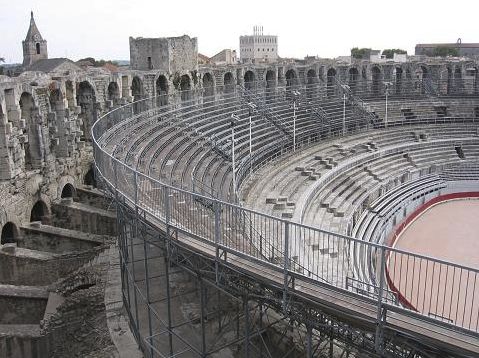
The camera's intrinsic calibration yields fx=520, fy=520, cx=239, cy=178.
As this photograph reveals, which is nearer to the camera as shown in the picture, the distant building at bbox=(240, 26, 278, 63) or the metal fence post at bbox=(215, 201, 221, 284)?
the metal fence post at bbox=(215, 201, 221, 284)

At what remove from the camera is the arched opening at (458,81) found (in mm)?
45312

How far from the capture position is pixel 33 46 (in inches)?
2689

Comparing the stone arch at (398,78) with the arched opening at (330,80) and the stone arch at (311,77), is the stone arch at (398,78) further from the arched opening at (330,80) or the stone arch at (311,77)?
the stone arch at (311,77)

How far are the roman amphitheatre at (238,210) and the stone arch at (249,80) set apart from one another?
0.13 m

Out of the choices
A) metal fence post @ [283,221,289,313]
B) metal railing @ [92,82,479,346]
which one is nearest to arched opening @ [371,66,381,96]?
metal railing @ [92,82,479,346]

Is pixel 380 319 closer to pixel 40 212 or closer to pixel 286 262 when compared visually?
pixel 286 262

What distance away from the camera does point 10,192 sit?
1905 cm

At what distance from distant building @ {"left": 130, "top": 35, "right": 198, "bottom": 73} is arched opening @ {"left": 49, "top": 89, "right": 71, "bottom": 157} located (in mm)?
9313

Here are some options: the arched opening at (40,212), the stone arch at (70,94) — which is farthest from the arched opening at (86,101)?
the arched opening at (40,212)

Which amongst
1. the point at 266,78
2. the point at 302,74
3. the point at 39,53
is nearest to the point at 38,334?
the point at 266,78

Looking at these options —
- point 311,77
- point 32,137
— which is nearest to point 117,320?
point 32,137

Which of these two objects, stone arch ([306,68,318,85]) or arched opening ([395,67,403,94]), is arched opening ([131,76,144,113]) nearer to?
stone arch ([306,68,318,85])

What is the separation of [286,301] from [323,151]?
23.7m

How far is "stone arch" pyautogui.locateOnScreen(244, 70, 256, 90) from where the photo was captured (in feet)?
127
